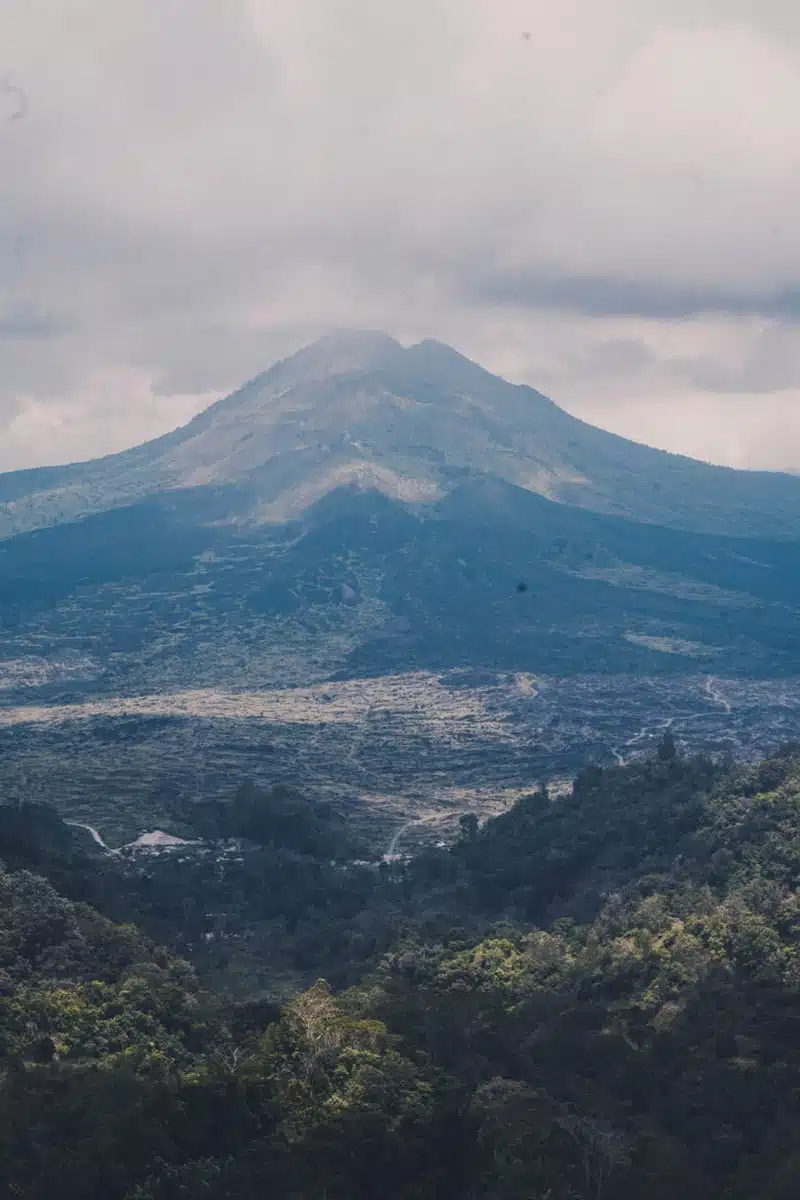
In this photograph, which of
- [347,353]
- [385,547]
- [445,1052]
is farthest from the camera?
[347,353]

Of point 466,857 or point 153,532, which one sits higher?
point 153,532

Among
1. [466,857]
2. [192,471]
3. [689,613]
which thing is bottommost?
[466,857]

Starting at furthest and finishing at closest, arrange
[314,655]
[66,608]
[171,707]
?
1. [66,608]
2. [314,655]
3. [171,707]

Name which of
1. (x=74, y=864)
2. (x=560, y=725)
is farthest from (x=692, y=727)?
(x=74, y=864)

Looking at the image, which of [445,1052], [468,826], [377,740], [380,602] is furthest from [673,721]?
[445,1052]

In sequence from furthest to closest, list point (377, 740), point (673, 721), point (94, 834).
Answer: point (673, 721) < point (377, 740) < point (94, 834)

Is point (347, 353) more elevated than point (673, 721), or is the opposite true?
point (347, 353)

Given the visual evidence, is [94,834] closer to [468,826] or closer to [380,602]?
[468,826]

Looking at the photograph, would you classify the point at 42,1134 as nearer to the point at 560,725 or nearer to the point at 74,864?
the point at 74,864

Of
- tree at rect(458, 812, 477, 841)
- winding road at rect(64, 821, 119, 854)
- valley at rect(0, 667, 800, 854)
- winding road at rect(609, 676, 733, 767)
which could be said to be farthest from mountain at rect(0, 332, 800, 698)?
tree at rect(458, 812, 477, 841)
